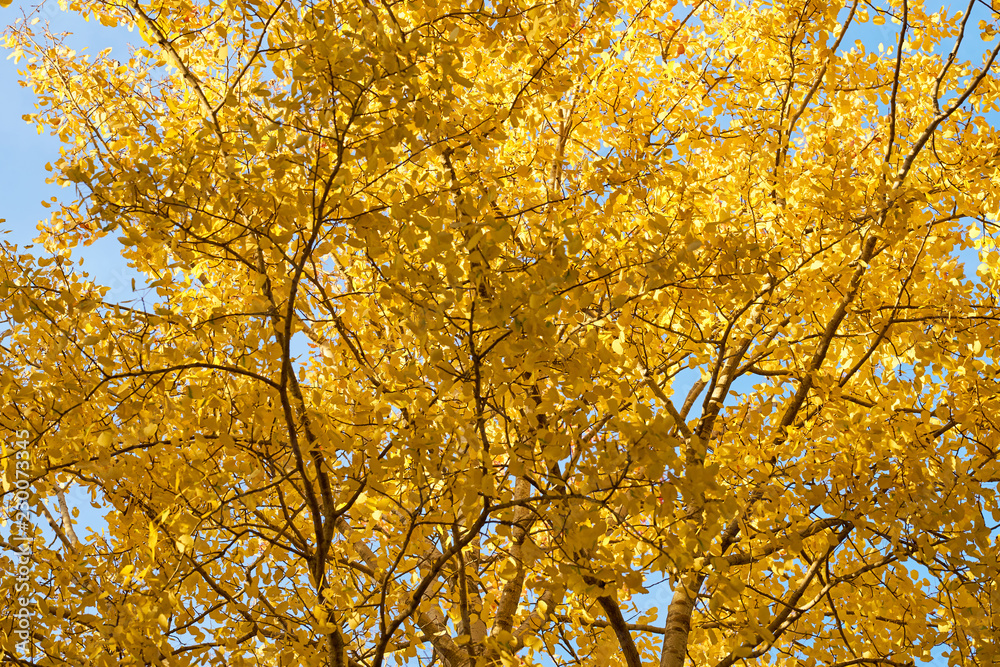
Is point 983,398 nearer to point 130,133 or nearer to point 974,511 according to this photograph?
point 974,511

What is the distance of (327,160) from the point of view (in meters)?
2.90

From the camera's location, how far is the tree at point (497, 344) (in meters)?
2.69

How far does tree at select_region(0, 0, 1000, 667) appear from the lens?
8.83ft

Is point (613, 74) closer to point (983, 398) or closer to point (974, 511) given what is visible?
point (983, 398)

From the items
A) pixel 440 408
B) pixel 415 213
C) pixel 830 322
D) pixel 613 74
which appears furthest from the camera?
pixel 613 74

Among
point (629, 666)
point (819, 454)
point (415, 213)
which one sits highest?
point (415, 213)

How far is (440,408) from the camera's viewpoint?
3.43 meters

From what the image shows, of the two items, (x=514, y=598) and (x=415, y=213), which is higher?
(x=415, y=213)

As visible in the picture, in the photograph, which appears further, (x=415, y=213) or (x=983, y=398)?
(x=983, y=398)

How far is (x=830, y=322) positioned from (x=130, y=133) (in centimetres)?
392

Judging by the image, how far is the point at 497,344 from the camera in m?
2.76

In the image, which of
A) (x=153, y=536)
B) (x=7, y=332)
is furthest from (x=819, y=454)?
(x=7, y=332)

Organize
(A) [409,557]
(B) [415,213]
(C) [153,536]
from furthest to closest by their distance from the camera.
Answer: (A) [409,557]
(B) [415,213]
(C) [153,536]

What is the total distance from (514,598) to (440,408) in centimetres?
151
